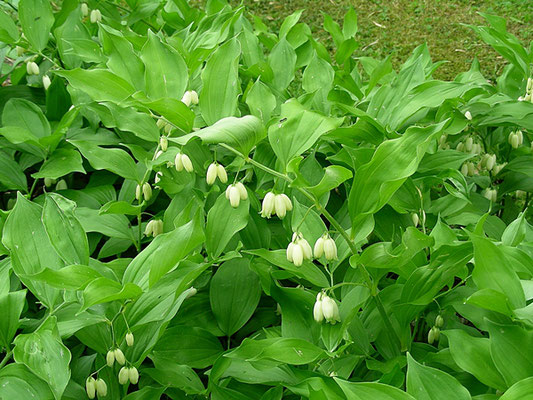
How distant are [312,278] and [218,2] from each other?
1932mm

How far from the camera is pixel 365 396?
1399 mm

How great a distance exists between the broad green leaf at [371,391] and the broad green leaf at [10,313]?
3.13 feet

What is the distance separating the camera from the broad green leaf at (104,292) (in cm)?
158

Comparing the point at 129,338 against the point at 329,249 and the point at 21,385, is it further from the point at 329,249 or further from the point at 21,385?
the point at 329,249

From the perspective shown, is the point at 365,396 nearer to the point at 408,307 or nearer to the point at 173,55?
the point at 408,307

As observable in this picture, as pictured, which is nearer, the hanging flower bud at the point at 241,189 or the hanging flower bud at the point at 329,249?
the hanging flower bud at the point at 329,249

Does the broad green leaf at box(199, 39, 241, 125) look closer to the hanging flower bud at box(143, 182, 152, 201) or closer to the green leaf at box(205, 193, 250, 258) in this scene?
the green leaf at box(205, 193, 250, 258)

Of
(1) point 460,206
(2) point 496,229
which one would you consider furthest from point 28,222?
(2) point 496,229

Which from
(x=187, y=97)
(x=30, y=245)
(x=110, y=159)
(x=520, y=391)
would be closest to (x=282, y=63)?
(x=187, y=97)

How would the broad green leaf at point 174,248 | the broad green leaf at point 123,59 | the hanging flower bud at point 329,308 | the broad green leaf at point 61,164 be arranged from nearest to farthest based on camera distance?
the broad green leaf at point 174,248, the hanging flower bud at point 329,308, the broad green leaf at point 123,59, the broad green leaf at point 61,164

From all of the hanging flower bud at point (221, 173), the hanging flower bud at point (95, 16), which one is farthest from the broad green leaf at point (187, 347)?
the hanging flower bud at point (95, 16)

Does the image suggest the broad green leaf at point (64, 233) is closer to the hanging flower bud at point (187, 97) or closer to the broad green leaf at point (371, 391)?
the hanging flower bud at point (187, 97)

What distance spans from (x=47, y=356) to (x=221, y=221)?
25.6 inches

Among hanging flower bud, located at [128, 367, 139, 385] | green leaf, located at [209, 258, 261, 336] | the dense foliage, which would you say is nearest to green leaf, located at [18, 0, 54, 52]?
the dense foliage
